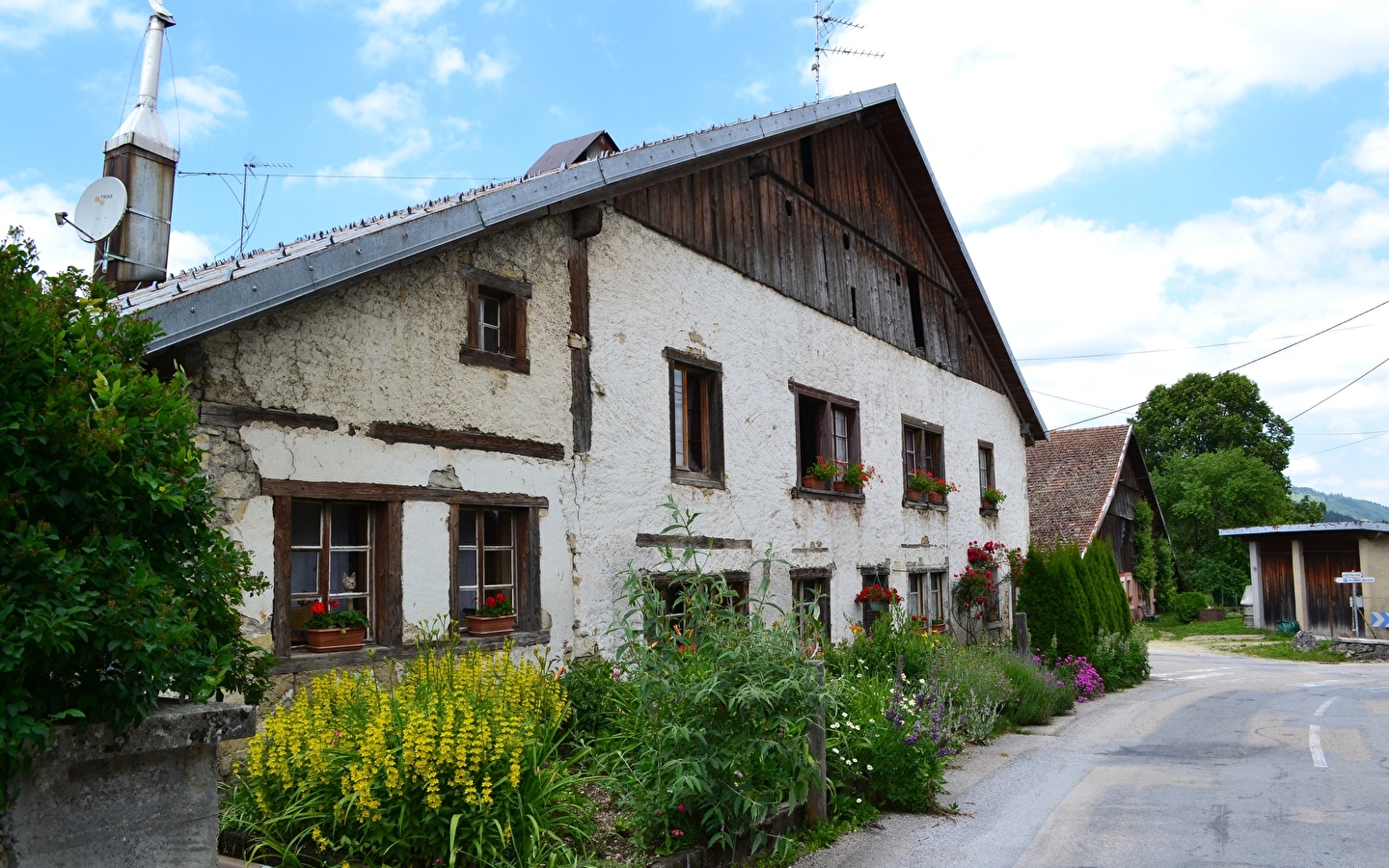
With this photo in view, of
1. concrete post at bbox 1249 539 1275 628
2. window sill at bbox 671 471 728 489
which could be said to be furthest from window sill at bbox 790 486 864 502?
concrete post at bbox 1249 539 1275 628

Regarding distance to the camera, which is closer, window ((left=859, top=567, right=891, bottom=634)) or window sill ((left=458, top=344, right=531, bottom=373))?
window sill ((left=458, top=344, right=531, bottom=373))

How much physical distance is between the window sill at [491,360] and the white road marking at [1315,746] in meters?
8.23

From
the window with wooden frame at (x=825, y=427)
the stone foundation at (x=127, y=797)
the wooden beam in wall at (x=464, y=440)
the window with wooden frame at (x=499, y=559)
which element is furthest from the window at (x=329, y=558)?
the window with wooden frame at (x=825, y=427)

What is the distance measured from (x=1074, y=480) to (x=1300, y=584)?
667 centimetres

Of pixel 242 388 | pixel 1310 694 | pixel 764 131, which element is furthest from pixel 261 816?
pixel 1310 694

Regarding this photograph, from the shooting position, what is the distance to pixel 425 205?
9.15 m

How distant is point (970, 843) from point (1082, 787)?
2363 mm

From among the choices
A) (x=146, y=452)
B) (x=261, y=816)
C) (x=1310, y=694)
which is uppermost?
(x=146, y=452)

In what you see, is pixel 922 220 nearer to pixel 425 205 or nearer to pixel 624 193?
pixel 624 193

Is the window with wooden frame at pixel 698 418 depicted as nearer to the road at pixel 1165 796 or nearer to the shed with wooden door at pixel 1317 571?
the road at pixel 1165 796

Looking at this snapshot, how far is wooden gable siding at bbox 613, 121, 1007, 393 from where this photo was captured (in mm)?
10789

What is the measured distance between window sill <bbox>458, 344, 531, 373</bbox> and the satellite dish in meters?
3.08

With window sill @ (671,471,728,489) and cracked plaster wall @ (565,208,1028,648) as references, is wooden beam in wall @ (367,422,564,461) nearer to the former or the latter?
cracked plaster wall @ (565,208,1028,648)

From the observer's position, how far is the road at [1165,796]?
6.54m
